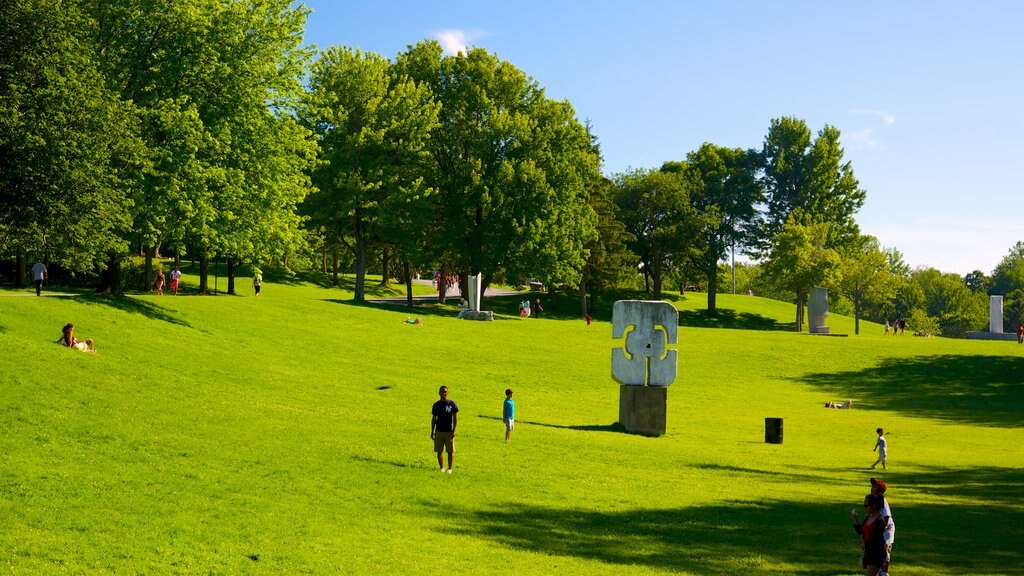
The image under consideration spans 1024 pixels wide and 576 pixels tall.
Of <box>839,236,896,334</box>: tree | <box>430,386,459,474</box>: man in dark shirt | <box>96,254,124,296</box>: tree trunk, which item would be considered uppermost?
<box>839,236,896,334</box>: tree

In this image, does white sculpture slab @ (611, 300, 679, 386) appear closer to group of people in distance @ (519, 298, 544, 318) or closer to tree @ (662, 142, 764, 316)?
group of people in distance @ (519, 298, 544, 318)

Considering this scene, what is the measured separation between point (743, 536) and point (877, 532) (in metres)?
6.41

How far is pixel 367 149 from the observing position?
2837 inches

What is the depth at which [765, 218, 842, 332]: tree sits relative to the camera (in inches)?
3610

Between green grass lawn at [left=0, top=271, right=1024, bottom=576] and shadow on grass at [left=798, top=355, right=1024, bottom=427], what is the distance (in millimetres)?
318

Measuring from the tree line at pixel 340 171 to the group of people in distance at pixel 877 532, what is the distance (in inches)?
1352

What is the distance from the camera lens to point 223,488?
20.5 meters

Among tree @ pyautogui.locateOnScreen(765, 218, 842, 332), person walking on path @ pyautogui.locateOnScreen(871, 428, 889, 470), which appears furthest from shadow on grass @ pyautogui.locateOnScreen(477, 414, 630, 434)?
tree @ pyautogui.locateOnScreen(765, 218, 842, 332)

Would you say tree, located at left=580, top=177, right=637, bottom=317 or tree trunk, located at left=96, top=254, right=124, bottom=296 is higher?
tree, located at left=580, top=177, right=637, bottom=317

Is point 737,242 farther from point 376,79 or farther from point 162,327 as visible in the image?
point 162,327

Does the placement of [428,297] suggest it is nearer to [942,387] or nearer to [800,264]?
[800,264]

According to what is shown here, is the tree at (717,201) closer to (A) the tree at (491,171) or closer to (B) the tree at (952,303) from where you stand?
(A) the tree at (491,171)

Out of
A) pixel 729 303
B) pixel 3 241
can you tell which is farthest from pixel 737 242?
pixel 3 241

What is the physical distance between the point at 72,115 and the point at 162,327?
11298mm
